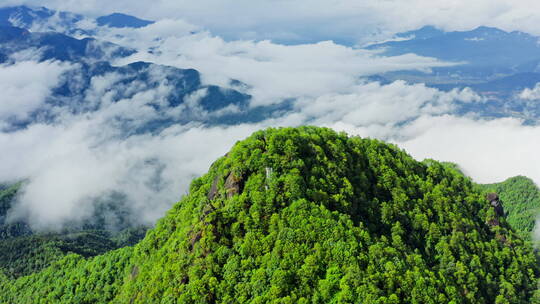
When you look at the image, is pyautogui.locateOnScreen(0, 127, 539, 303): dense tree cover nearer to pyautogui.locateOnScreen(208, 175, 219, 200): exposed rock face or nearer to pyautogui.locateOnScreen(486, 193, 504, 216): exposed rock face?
pyautogui.locateOnScreen(208, 175, 219, 200): exposed rock face

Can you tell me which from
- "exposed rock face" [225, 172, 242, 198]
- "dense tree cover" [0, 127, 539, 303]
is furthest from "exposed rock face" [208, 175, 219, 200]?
"exposed rock face" [225, 172, 242, 198]

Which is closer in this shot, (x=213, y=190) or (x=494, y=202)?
(x=213, y=190)

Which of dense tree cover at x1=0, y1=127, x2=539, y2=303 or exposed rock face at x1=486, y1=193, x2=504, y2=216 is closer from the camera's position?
dense tree cover at x1=0, y1=127, x2=539, y2=303

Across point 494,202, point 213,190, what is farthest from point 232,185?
point 494,202

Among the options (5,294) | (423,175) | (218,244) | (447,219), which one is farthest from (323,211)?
(5,294)

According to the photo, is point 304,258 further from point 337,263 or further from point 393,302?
point 393,302

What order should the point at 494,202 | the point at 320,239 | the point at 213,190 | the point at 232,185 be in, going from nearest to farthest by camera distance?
the point at 320,239 < the point at 232,185 < the point at 213,190 < the point at 494,202

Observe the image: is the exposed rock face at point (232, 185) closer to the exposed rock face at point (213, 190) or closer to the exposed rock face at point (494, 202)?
the exposed rock face at point (213, 190)

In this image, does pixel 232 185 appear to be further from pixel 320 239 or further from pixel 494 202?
pixel 494 202

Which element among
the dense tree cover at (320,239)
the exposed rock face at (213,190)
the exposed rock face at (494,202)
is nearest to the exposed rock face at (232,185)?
the dense tree cover at (320,239)
